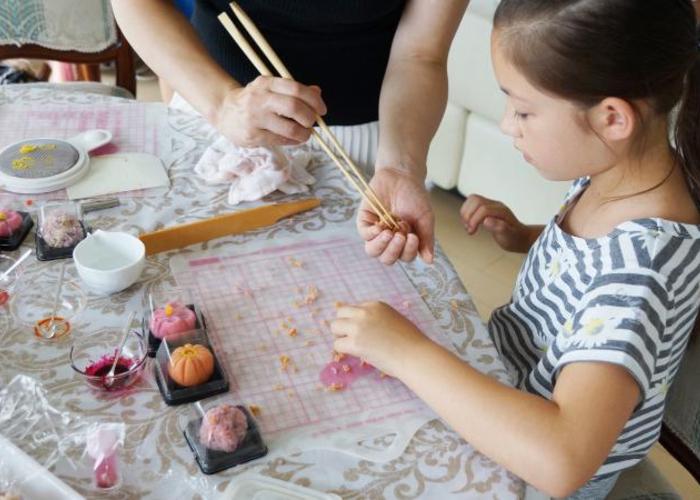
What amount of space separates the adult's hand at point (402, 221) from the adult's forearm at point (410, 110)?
38mm

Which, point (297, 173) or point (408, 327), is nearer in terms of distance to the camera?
point (408, 327)

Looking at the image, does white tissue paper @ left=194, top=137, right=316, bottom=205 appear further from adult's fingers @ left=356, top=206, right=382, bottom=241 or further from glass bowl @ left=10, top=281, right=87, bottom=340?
glass bowl @ left=10, top=281, right=87, bottom=340

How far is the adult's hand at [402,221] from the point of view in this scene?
3.20ft

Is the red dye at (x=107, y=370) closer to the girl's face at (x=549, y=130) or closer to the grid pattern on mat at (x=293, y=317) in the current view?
the grid pattern on mat at (x=293, y=317)

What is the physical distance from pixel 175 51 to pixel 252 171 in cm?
22

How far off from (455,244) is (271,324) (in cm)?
158

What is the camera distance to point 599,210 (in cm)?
96

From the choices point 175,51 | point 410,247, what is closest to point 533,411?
point 410,247

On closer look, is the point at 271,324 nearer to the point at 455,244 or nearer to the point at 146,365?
the point at 146,365

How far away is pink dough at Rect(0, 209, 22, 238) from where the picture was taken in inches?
38.7

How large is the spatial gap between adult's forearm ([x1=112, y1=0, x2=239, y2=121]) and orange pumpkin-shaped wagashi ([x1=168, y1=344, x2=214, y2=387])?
1.44 ft

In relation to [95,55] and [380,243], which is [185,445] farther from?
[95,55]

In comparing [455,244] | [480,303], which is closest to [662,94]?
[480,303]

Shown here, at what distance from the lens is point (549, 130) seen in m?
0.88
